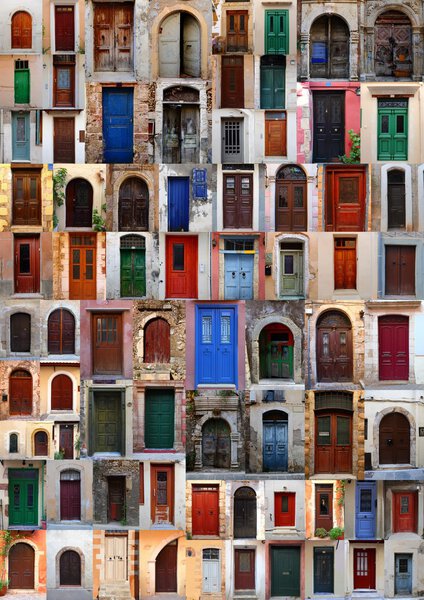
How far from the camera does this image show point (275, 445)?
1566 cm

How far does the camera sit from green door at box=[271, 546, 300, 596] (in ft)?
51.6

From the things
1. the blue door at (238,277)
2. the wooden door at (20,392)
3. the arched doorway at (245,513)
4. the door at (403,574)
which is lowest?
the door at (403,574)

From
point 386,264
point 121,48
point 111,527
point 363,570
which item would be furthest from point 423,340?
point 121,48

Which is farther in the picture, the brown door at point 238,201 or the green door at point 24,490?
the green door at point 24,490

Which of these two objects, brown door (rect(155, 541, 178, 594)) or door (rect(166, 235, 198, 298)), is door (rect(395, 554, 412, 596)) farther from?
door (rect(166, 235, 198, 298))

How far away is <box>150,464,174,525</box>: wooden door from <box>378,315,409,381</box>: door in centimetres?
459

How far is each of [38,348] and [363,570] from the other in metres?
7.80

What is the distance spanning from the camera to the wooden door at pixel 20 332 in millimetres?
15609

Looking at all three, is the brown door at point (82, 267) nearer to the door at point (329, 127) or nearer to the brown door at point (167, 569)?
the door at point (329, 127)

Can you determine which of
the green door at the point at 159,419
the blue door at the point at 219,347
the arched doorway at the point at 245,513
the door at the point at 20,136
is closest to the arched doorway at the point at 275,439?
the arched doorway at the point at 245,513

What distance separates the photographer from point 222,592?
1565 centimetres

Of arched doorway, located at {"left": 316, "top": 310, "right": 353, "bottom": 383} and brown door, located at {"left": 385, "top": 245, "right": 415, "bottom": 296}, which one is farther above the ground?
brown door, located at {"left": 385, "top": 245, "right": 415, "bottom": 296}

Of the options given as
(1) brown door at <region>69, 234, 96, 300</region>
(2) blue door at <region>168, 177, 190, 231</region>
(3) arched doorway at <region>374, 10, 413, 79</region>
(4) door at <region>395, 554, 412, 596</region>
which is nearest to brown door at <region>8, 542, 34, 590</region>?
(1) brown door at <region>69, 234, 96, 300</region>

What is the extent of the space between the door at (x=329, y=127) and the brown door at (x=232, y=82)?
4.87 ft
